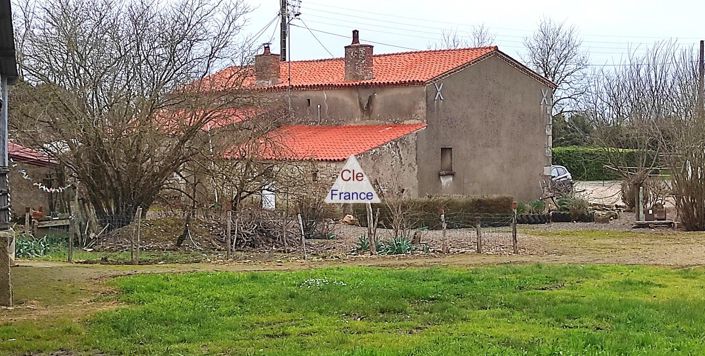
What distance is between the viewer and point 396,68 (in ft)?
121

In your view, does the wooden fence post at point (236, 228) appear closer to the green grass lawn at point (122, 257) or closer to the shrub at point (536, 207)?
the green grass lawn at point (122, 257)

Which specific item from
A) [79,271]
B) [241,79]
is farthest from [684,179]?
[79,271]

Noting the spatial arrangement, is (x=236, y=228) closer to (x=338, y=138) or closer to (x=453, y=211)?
(x=453, y=211)

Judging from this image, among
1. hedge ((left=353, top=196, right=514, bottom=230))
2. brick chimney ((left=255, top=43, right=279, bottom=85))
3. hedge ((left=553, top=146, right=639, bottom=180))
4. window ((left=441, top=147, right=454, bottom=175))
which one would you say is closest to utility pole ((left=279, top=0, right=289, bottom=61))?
brick chimney ((left=255, top=43, right=279, bottom=85))

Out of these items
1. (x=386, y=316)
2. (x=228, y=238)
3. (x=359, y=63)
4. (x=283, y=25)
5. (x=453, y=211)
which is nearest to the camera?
(x=386, y=316)

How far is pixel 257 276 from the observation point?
15.1 metres

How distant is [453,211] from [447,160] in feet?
19.1

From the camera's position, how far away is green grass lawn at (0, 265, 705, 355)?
9.30 m

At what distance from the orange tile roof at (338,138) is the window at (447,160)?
5.48ft

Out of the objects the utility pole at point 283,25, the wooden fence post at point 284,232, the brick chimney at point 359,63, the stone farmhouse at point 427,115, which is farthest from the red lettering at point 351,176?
the utility pole at point 283,25

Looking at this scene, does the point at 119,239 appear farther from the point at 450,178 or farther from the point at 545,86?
the point at 545,86

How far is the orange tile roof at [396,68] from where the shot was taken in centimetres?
3559

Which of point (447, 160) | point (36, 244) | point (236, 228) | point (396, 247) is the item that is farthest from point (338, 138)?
point (36, 244)

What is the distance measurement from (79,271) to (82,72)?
821 centimetres
